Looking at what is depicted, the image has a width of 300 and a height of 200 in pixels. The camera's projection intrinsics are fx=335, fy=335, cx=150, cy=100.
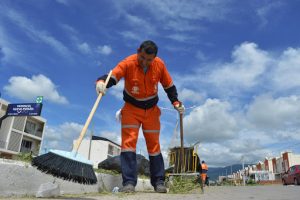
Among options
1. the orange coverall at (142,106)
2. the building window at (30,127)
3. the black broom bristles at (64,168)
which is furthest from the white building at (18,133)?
the black broom bristles at (64,168)

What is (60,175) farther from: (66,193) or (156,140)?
(156,140)

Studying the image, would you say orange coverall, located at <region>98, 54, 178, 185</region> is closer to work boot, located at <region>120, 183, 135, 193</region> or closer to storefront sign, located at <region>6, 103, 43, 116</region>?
work boot, located at <region>120, 183, 135, 193</region>

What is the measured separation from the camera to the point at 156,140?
4.77m

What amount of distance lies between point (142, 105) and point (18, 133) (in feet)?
186

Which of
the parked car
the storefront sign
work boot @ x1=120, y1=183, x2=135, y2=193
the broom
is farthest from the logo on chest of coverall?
the storefront sign

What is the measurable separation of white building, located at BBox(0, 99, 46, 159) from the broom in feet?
162

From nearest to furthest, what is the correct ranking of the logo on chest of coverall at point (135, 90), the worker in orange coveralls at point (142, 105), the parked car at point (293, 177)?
1. the worker in orange coveralls at point (142, 105)
2. the logo on chest of coverall at point (135, 90)
3. the parked car at point (293, 177)

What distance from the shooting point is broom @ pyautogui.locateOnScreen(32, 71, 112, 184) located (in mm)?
2834

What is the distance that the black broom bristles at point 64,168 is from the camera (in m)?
2.83

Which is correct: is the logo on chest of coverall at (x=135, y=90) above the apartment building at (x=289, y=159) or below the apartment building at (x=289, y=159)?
below

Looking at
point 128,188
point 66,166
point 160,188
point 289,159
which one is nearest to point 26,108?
point 160,188

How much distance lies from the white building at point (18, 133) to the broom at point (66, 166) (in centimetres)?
4939

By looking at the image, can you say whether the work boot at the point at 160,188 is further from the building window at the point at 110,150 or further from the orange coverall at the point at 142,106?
the building window at the point at 110,150

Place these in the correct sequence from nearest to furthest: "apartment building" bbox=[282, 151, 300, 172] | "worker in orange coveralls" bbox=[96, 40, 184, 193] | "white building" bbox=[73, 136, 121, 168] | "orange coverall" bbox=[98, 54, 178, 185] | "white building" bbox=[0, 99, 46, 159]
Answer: "worker in orange coveralls" bbox=[96, 40, 184, 193] → "orange coverall" bbox=[98, 54, 178, 185] → "white building" bbox=[0, 99, 46, 159] → "apartment building" bbox=[282, 151, 300, 172] → "white building" bbox=[73, 136, 121, 168]
